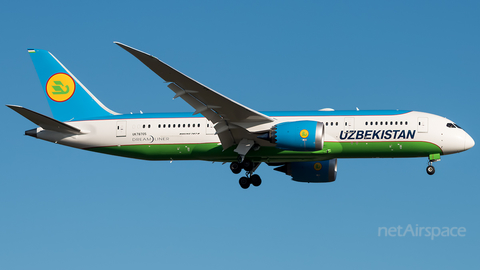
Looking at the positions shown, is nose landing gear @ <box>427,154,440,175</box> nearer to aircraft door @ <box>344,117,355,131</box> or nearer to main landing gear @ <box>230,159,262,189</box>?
aircraft door @ <box>344,117,355,131</box>

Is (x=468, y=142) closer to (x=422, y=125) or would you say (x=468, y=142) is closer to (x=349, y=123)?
(x=422, y=125)

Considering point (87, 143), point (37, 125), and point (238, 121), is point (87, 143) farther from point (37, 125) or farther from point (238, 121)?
point (238, 121)

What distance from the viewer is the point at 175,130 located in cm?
3825

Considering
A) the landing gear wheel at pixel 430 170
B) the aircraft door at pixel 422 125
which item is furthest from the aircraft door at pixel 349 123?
the landing gear wheel at pixel 430 170

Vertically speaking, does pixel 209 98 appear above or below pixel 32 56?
below

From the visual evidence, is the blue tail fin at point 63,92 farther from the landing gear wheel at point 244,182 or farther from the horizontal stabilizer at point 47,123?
the landing gear wheel at point 244,182

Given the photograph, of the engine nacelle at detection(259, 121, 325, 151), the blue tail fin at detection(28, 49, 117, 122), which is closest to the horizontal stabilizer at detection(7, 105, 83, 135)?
the blue tail fin at detection(28, 49, 117, 122)

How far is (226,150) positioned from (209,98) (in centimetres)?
468

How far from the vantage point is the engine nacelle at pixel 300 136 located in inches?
1348

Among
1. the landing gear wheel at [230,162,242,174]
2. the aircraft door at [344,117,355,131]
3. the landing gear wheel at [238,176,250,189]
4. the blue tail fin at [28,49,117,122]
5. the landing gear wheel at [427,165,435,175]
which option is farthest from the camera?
the blue tail fin at [28,49,117,122]

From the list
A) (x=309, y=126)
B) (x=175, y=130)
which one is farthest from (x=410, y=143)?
(x=175, y=130)

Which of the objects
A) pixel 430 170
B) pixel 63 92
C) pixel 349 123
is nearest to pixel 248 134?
pixel 349 123

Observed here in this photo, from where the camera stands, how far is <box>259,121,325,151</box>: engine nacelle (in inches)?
1348

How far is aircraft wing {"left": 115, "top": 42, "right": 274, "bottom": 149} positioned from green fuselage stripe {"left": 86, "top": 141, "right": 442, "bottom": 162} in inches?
47.7
